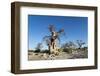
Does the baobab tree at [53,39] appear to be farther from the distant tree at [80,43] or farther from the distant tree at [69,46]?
the distant tree at [80,43]

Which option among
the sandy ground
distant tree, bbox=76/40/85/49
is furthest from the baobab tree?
distant tree, bbox=76/40/85/49

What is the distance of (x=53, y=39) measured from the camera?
205 cm

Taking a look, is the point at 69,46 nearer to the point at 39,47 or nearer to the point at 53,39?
the point at 53,39

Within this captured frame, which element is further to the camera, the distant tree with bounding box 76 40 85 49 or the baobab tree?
the distant tree with bounding box 76 40 85 49

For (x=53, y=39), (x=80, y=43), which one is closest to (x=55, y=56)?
(x=53, y=39)

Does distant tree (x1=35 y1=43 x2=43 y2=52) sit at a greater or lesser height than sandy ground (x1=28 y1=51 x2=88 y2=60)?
greater

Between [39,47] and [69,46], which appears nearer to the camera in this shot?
[39,47]

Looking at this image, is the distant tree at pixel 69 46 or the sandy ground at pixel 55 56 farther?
the distant tree at pixel 69 46

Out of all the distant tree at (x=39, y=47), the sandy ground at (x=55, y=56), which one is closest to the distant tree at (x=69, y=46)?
the sandy ground at (x=55, y=56)

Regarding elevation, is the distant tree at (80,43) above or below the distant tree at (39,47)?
above

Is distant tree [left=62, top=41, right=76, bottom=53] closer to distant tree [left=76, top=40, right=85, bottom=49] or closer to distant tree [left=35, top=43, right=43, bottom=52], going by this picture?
distant tree [left=76, top=40, right=85, bottom=49]

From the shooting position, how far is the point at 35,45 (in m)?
2.00

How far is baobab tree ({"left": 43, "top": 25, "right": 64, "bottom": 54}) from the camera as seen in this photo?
6.70 feet

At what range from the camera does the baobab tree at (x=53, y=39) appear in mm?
2043
